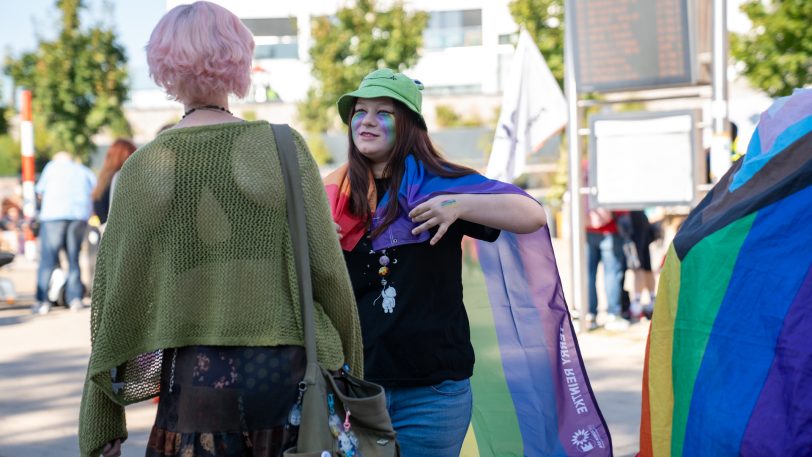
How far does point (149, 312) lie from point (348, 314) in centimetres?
46

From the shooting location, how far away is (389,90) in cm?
325

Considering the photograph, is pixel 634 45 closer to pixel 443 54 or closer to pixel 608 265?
pixel 608 265

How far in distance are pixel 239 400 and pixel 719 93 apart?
24.8 ft

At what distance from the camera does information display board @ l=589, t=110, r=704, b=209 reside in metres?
9.19

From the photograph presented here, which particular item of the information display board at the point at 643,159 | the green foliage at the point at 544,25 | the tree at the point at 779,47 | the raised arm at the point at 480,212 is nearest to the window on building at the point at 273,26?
the green foliage at the point at 544,25

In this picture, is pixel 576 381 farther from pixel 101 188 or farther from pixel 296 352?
pixel 101 188

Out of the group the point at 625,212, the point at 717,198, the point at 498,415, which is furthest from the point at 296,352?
the point at 625,212

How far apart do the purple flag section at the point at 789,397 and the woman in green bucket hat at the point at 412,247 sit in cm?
84

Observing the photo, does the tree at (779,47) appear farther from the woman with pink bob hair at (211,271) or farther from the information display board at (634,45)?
the woman with pink bob hair at (211,271)

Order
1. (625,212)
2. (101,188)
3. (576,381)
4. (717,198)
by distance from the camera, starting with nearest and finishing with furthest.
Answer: (717,198) < (576,381) < (101,188) < (625,212)

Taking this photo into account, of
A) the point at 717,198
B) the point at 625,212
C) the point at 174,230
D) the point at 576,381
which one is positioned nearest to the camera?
the point at 174,230

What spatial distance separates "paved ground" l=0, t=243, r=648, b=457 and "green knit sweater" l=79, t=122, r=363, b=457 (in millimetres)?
3548

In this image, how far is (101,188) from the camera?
30.1 ft

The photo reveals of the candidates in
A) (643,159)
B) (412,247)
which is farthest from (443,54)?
(412,247)
